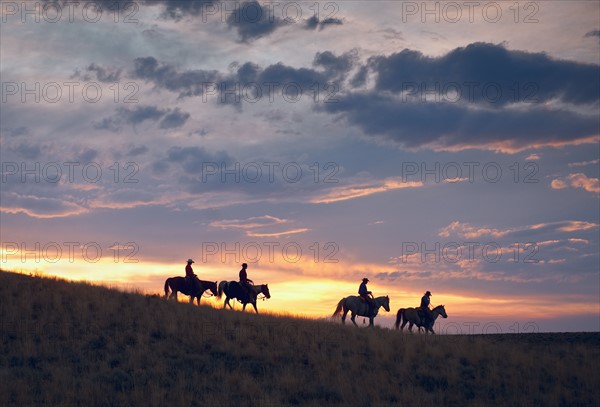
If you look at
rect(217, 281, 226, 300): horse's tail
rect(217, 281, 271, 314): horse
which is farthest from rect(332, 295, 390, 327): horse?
rect(217, 281, 226, 300): horse's tail

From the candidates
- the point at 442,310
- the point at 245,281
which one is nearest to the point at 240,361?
the point at 245,281

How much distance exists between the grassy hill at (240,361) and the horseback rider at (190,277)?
3.04 m

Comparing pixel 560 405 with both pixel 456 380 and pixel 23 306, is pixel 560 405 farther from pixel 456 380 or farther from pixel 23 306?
pixel 23 306

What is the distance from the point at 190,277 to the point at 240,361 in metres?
11.7

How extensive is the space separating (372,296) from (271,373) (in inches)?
539

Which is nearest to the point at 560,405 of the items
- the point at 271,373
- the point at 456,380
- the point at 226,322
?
the point at 456,380

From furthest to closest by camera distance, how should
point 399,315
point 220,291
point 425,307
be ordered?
point 220,291 → point 399,315 → point 425,307

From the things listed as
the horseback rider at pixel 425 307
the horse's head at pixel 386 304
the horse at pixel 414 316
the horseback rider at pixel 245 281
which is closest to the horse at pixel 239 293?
the horseback rider at pixel 245 281

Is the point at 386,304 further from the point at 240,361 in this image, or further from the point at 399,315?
the point at 240,361

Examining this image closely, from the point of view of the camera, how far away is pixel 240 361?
82.6 ft

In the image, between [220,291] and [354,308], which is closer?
[354,308]

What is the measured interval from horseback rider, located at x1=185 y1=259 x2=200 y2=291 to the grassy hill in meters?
3.04

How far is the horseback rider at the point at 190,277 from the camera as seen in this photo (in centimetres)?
3575

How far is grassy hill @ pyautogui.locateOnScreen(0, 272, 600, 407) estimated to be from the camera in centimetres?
2159
